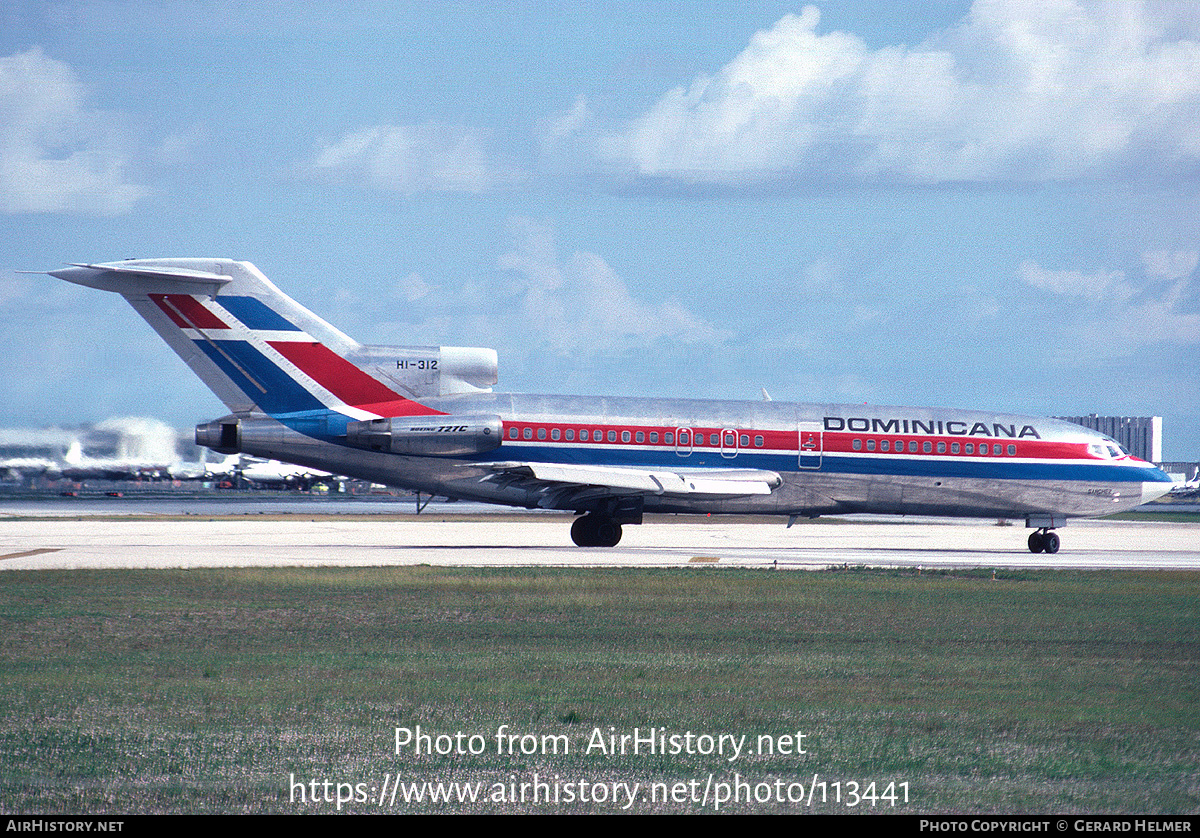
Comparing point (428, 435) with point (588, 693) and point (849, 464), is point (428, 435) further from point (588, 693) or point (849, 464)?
point (588, 693)

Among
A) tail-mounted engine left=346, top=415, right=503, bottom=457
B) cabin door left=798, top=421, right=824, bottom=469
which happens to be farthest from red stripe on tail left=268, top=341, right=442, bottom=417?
cabin door left=798, top=421, right=824, bottom=469

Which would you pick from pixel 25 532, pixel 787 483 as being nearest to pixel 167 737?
pixel 787 483

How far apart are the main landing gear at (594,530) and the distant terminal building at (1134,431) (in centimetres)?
8654

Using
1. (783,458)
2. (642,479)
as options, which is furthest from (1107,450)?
(642,479)

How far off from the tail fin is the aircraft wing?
3342mm

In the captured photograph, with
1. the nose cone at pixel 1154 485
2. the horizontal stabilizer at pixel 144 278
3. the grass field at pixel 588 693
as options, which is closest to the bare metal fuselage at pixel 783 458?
the nose cone at pixel 1154 485

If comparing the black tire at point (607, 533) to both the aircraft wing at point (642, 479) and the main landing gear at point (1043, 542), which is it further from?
the main landing gear at point (1043, 542)

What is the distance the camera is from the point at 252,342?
3128 cm

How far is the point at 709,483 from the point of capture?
Result: 32281mm

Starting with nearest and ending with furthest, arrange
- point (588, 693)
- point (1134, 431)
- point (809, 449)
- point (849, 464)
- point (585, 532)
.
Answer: point (588, 693) → point (585, 532) → point (809, 449) → point (849, 464) → point (1134, 431)

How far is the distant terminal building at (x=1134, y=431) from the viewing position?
111062 mm

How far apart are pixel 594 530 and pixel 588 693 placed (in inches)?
874

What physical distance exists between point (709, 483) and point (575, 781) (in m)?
24.5
